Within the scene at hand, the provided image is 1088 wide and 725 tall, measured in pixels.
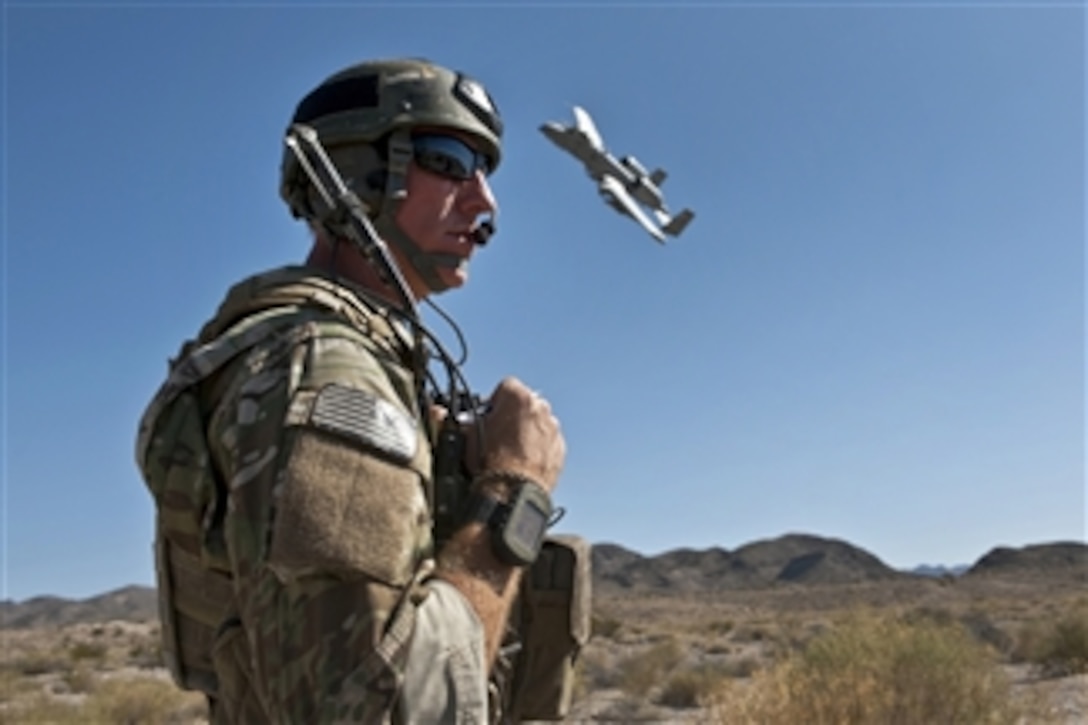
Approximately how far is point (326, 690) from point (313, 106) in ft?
5.08

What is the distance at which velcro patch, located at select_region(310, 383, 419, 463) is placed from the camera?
5.38ft

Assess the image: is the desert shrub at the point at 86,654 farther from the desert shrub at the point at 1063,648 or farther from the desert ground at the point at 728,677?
the desert shrub at the point at 1063,648

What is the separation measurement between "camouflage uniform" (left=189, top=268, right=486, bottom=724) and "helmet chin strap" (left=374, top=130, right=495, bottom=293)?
2.17 ft

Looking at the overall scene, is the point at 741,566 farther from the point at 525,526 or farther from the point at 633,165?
the point at 525,526

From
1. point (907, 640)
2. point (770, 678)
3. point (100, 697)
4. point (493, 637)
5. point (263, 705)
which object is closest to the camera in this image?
point (263, 705)

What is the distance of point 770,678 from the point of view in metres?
10.6

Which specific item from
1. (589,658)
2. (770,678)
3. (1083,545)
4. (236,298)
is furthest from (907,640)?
(1083,545)

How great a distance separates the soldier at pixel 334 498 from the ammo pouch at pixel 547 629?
0.41 metres

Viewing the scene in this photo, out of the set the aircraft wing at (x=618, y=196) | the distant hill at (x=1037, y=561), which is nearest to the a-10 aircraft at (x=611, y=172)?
the aircraft wing at (x=618, y=196)

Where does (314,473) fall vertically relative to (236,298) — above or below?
below

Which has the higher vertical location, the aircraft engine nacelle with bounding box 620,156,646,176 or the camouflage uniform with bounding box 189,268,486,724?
the aircraft engine nacelle with bounding box 620,156,646,176

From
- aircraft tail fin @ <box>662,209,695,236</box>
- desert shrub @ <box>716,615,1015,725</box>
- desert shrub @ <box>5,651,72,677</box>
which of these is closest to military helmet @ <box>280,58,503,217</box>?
desert shrub @ <box>716,615,1015,725</box>

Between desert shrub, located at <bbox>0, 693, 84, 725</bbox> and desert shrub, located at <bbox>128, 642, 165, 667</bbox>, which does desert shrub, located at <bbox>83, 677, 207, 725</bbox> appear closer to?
desert shrub, located at <bbox>0, 693, 84, 725</bbox>

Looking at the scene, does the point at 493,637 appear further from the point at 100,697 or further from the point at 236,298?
the point at 100,697
